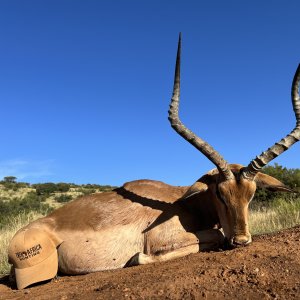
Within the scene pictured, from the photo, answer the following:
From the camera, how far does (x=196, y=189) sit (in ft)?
23.0

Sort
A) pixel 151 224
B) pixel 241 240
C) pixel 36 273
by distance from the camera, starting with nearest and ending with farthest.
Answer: pixel 241 240, pixel 36 273, pixel 151 224

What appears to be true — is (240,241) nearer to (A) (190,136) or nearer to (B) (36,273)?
(A) (190,136)

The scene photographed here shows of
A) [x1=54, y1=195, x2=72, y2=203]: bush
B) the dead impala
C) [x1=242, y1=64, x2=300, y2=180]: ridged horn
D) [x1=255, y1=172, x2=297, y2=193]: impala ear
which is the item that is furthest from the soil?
[x1=54, y1=195, x2=72, y2=203]: bush

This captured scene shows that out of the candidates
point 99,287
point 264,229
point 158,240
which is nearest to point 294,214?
point 264,229

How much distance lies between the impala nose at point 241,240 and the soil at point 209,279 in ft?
0.35

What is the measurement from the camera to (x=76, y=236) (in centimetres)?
726

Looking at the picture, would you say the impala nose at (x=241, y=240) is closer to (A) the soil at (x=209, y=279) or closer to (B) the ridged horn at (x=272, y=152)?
(A) the soil at (x=209, y=279)

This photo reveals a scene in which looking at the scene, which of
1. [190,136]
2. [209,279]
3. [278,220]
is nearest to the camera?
[209,279]

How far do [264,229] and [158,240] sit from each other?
182 inches

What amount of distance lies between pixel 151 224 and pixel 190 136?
151 centimetres

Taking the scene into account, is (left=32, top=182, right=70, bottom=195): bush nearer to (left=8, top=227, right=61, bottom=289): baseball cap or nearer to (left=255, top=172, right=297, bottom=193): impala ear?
(left=8, top=227, right=61, bottom=289): baseball cap

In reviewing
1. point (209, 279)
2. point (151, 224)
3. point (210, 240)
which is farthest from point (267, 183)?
point (209, 279)

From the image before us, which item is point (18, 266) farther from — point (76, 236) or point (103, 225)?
point (103, 225)

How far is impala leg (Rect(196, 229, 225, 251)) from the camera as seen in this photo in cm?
677
